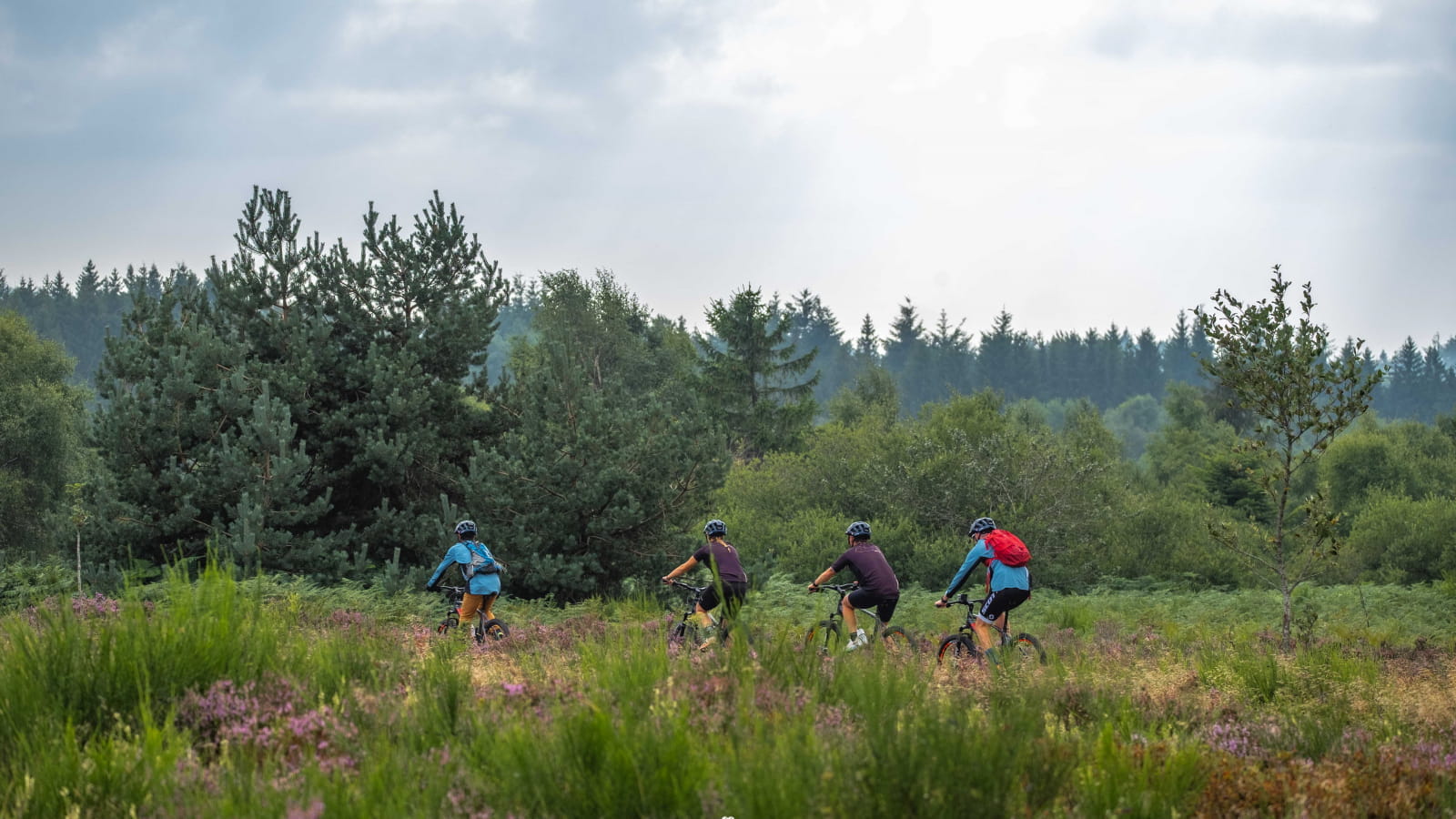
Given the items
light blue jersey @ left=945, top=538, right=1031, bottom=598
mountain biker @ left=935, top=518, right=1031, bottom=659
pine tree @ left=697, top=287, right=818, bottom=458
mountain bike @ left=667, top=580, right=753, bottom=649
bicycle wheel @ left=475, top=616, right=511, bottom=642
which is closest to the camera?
mountain bike @ left=667, top=580, right=753, bottom=649

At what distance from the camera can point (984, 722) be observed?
14.3 feet

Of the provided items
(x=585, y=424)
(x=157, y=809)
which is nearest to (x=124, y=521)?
(x=585, y=424)

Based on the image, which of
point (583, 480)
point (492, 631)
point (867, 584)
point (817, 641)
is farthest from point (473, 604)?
point (817, 641)

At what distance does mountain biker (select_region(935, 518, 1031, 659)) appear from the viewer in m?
10.6

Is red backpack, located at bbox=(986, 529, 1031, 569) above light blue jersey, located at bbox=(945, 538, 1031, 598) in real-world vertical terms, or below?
above

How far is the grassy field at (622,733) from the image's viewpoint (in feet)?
11.7

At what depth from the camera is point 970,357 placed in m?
149

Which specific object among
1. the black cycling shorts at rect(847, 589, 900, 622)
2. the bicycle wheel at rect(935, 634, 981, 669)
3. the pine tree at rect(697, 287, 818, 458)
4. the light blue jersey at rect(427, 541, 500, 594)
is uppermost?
the pine tree at rect(697, 287, 818, 458)

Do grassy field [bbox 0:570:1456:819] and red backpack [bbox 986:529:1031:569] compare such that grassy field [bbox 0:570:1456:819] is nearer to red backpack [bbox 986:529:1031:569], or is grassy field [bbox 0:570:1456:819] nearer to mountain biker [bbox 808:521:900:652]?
red backpack [bbox 986:529:1031:569]

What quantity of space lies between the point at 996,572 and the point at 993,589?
180 millimetres

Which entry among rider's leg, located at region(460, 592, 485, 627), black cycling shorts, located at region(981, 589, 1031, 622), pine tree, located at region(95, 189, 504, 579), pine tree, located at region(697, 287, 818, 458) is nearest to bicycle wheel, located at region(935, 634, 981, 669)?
black cycling shorts, located at region(981, 589, 1031, 622)

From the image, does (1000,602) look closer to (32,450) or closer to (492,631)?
(492,631)

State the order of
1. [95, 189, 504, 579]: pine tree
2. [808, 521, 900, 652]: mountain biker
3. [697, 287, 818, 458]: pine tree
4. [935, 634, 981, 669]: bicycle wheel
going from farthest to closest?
1. [697, 287, 818, 458]: pine tree
2. [95, 189, 504, 579]: pine tree
3. [808, 521, 900, 652]: mountain biker
4. [935, 634, 981, 669]: bicycle wheel

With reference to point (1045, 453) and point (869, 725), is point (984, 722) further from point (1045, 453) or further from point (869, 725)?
point (1045, 453)
